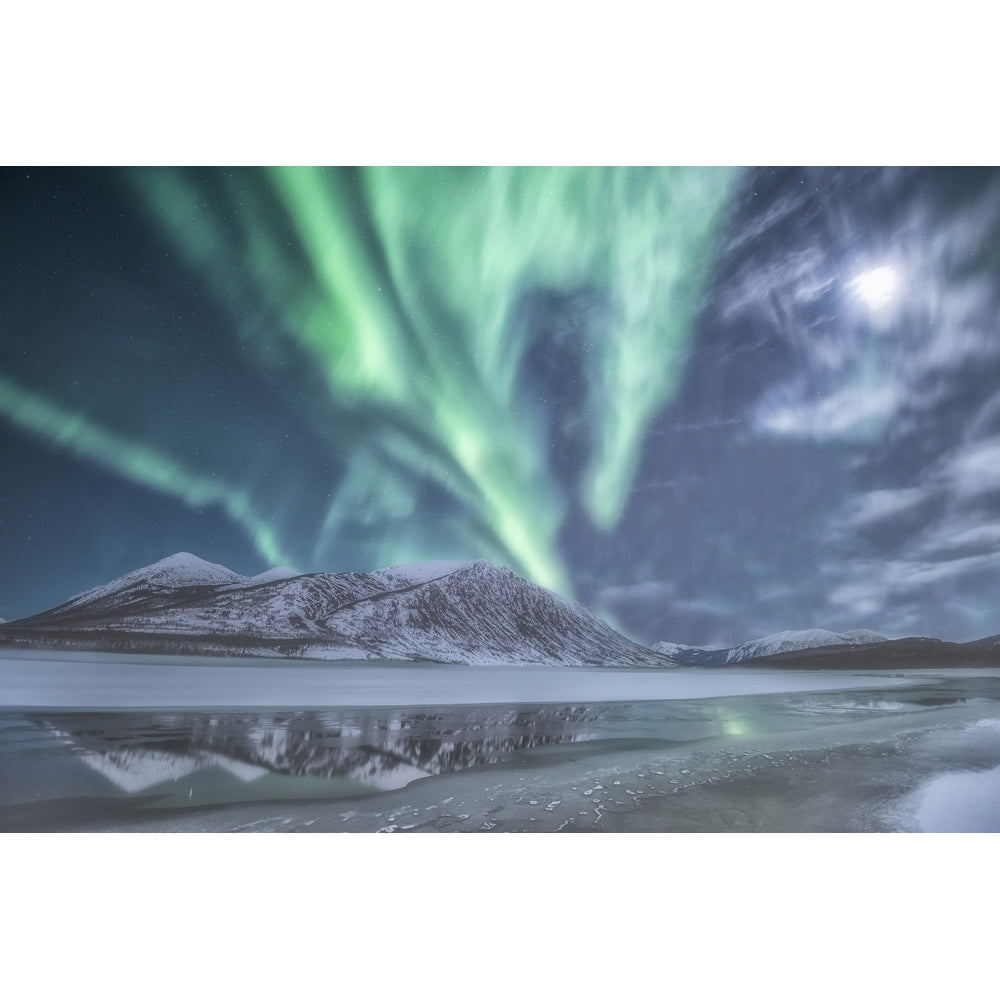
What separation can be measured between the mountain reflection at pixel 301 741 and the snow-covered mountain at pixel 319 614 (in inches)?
75.6

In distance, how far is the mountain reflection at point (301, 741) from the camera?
15.1 feet

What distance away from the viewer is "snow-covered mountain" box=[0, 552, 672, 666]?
858cm

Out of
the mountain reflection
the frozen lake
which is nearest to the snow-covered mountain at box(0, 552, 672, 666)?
the frozen lake

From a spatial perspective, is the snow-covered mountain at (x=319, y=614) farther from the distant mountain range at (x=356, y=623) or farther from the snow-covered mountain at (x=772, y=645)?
the snow-covered mountain at (x=772, y=645)

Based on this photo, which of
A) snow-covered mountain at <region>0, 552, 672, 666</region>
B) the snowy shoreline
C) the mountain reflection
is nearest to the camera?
the mountain reflection

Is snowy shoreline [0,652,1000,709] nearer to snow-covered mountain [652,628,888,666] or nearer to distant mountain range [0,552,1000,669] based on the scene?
distant mountain range [0,552,1000,669]

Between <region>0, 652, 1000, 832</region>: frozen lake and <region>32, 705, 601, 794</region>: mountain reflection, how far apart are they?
0.10ft

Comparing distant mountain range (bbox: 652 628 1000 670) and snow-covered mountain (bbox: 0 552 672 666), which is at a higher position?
snow-covered mountain (bbox: 0 552 672 666)

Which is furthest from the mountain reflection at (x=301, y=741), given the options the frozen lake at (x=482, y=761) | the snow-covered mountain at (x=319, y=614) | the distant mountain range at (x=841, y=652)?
the distant mountain range at (x=841, y=652)

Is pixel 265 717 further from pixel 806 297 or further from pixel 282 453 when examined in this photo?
pixel 806 297

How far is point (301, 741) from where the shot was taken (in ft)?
18.5

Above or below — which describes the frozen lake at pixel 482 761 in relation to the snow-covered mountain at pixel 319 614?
below
